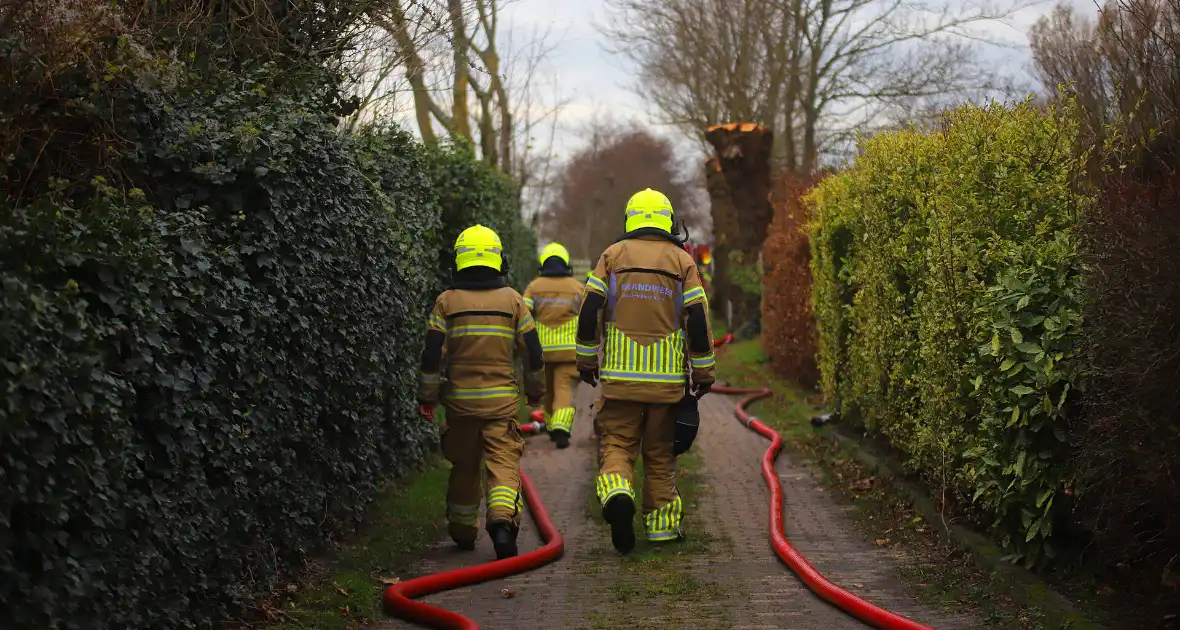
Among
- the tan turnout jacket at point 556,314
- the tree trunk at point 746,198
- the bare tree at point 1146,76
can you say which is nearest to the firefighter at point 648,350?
the bare tree at point 1146,76

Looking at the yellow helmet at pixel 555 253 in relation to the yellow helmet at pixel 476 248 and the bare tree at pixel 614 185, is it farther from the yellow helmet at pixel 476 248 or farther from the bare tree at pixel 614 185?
the bare tree at pixel 614 185

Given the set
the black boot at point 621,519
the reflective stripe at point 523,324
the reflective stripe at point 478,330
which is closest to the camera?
the black boot at point 621,519

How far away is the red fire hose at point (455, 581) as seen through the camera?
6.12 m

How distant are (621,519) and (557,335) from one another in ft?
18.4

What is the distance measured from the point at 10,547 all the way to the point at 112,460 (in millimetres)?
591

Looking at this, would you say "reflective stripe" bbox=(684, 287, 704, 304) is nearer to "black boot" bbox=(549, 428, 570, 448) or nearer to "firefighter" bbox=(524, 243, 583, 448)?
"firefighter" bbox=(524, 243, 583, 448)

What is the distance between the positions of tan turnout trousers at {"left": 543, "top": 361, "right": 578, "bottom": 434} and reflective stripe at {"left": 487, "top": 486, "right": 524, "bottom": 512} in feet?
16.2

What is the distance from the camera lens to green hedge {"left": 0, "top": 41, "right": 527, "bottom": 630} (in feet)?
12.8

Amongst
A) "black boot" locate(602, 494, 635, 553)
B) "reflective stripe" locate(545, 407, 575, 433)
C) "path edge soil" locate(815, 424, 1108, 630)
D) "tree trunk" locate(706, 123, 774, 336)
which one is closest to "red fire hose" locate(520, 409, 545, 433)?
"reflective stripe" locate(545, 407, 575, 433)

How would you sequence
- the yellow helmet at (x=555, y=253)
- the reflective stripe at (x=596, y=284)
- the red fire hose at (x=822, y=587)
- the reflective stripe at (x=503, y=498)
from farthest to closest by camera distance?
the yellow helmet at (x=555, y=253) < the reflective stripe at (x=596, y=284) < the reflective stripe at (x=503, y=498) < the red fire hose at (x=822, y=587)

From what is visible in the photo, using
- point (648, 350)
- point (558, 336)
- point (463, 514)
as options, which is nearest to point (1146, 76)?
point (648, 350)

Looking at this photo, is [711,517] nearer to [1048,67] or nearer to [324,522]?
[324,522]

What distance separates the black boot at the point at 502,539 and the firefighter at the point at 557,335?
16.9 ft

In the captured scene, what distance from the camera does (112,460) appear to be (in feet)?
14.1
